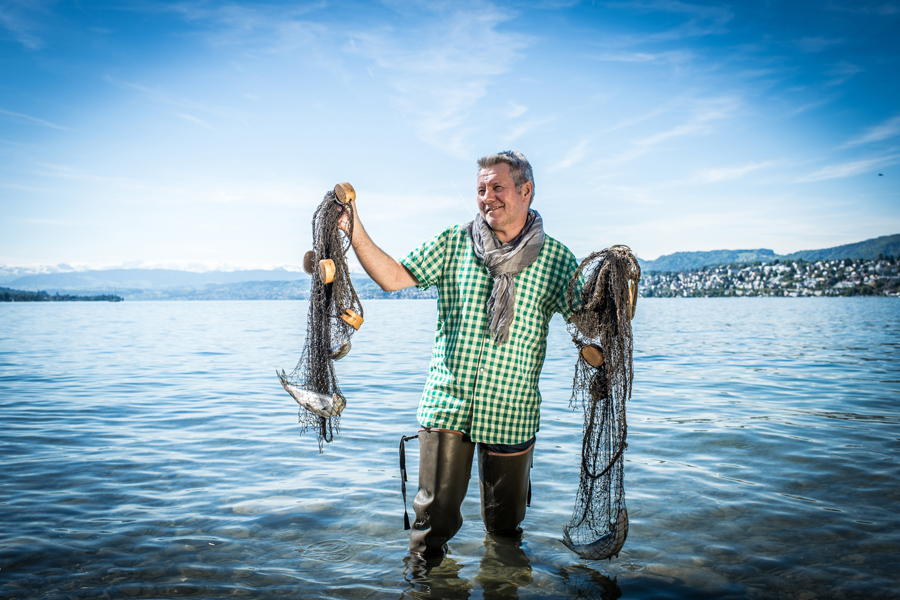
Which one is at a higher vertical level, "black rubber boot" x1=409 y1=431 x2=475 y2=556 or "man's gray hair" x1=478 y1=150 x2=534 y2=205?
"man's gray hair" x1=478 y1=150 x2=534 y2=205

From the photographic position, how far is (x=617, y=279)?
12.7 feet

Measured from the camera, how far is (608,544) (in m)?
4.38

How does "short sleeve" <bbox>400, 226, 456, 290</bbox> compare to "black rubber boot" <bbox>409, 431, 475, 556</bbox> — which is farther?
"short sleeve" <bbox>400, 226, 456, 290</bbox>

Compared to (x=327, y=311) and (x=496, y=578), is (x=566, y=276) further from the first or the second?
(x=496, y=578)

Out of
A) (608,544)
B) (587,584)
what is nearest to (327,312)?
(608,544)

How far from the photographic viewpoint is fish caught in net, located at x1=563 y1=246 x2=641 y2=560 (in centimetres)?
392

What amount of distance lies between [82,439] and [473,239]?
824cm

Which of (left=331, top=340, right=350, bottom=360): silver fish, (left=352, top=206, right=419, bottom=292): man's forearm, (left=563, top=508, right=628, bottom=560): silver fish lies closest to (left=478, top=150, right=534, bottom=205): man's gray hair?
(left=352, top=206, right=419, bottom=292): man's forearm

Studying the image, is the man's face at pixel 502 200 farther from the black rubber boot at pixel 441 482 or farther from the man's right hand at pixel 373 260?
the black rubber boot at pixel 441 482

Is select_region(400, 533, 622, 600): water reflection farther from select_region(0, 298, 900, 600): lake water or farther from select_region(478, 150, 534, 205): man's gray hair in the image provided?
select_region(478, 150, 534, 205): man's gray hair

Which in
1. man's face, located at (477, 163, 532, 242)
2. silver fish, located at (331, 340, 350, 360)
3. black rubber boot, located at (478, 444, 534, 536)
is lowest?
black rubber boot, located at (478, 444, 534, 536)

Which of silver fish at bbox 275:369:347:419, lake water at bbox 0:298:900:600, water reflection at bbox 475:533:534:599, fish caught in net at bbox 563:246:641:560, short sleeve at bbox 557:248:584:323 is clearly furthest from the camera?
lake water at bbox 0:298:900:600

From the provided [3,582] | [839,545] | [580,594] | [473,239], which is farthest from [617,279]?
[3,582]

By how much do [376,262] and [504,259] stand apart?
886mm
